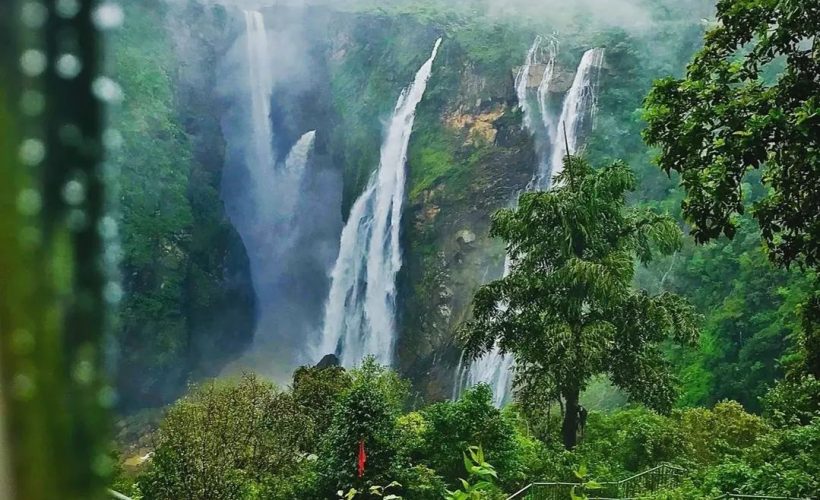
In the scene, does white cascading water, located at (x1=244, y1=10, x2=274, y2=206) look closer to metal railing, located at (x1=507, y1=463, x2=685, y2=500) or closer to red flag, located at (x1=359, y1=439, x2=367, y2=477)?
red flag, located at (x1=359, y1=439, x2=367, y2=477)

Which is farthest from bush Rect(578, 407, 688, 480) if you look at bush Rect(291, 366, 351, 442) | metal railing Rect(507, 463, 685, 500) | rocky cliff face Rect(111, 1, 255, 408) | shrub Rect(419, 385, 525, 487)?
rocky cliff face Rect(111, 1, 255, 408)

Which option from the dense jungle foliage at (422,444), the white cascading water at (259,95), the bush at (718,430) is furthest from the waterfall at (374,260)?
the bush at (718,430)

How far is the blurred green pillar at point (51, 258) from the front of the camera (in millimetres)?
443

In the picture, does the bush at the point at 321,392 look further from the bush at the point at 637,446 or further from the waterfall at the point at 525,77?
the waterfall at the point at 525,77

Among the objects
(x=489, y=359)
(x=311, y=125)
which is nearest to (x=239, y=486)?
(x=489, y=359)

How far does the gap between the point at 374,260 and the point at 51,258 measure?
1402 cm

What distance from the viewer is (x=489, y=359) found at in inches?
481

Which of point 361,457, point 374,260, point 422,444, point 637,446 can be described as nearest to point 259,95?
point 374,260

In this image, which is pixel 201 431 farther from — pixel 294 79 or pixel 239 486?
pixel 294 79

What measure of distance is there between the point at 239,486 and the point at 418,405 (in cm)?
577

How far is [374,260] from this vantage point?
570 inches

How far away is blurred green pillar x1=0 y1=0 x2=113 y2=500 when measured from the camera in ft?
1.45

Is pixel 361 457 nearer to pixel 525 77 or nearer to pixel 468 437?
pixel 468 437

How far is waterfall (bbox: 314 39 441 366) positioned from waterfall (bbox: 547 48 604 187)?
10.9 feet
